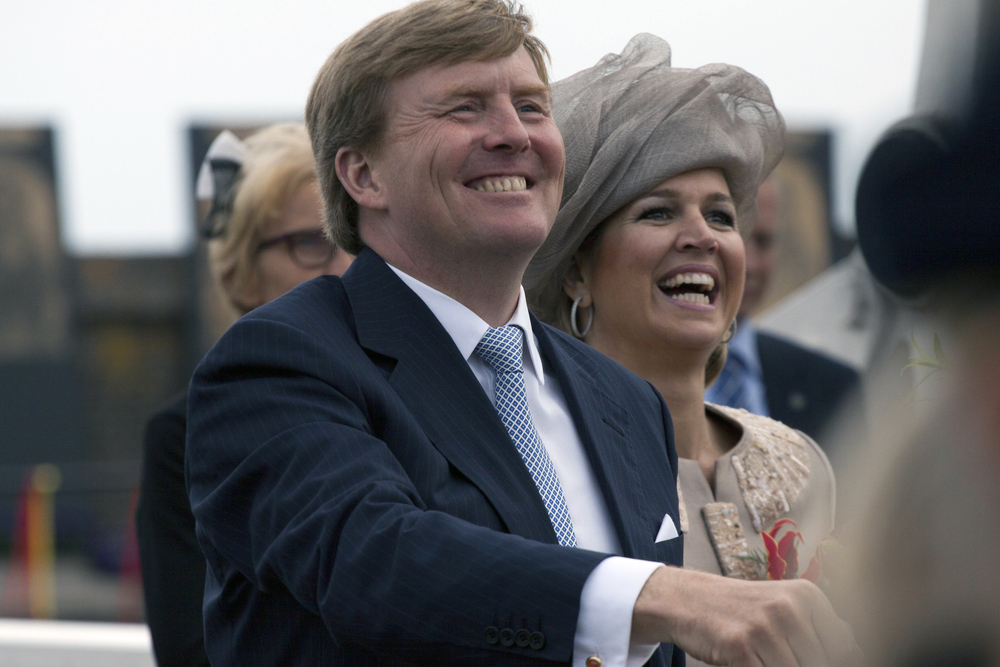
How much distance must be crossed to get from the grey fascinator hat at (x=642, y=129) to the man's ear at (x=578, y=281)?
49 mm

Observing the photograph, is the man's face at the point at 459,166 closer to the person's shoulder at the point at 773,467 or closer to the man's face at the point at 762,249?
the person's shoulder at the point at 773,467

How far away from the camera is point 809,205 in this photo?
30.4 ft

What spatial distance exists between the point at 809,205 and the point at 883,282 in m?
9.12

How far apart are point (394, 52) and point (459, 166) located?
0.74 ft

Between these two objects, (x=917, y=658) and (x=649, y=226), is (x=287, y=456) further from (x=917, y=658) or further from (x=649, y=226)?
(x=649, y=226)

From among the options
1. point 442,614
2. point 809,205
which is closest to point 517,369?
point 442,614

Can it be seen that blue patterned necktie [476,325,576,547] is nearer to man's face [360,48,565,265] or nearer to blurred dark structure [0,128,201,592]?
man's face [360,48,565,265]

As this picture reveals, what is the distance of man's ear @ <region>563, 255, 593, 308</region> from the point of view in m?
2.92

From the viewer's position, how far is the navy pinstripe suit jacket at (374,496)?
1404mm

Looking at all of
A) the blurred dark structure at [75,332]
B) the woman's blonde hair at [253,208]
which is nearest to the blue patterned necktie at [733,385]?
the woman's blonde hair at [253,208]

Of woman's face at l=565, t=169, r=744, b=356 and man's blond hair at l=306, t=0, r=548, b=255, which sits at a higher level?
man's blond hair at l=306, t=0, r=548, b=255

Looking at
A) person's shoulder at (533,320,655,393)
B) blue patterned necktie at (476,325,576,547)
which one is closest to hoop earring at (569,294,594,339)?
person's shoulder at (533,320,655,393)

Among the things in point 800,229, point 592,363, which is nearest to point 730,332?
point 592,363

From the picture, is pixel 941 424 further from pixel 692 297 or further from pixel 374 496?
pixel 692 297
